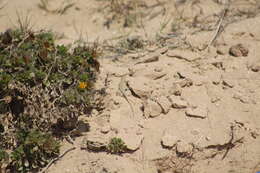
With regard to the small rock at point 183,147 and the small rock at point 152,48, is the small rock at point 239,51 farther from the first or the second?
the small rock at point 183,147

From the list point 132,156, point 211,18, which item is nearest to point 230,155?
point 132,156

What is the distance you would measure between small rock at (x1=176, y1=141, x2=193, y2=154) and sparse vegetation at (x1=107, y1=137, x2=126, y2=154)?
0.45m

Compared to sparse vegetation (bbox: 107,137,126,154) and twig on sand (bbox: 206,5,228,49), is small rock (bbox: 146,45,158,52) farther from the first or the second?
sparse vegetation (bbox: 107,137,126,154)

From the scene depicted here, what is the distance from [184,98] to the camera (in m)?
3.38

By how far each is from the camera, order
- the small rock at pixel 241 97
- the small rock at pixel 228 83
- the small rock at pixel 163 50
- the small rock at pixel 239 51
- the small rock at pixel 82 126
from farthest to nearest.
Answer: the small rock at pixel 163 50 → the small rock at pixel 239 51 → the small rock at pixel 228 83 → the small rock at pixel 241 97 → the small rock at pixel 82 126

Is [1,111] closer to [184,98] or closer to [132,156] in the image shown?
[132,156]

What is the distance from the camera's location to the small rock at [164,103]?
10.8 ft

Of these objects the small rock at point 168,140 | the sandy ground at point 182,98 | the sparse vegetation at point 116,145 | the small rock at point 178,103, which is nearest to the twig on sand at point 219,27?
the sandy ground at point 182,98

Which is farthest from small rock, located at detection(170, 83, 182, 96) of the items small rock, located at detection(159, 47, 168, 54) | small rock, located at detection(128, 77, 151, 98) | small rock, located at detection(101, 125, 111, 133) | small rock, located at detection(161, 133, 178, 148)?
small rock, located at detection(101, 125, 111, 133)

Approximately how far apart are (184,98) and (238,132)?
54 centimetres

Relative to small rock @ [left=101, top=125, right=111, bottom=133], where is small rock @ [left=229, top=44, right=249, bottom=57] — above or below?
above

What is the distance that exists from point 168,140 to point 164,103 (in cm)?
35

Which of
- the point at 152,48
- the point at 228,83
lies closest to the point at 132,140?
the point at 228,83

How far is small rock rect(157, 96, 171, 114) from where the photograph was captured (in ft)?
10.8
